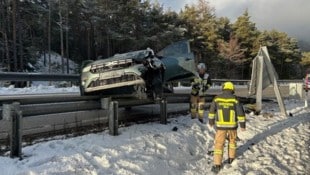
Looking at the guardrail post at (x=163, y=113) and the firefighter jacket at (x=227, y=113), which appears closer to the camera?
the firefighter jacket at (x=227, y=113)

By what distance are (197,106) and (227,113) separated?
12.2ft

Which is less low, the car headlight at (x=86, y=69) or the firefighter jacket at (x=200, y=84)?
the car headlight at (x=86, y=69)

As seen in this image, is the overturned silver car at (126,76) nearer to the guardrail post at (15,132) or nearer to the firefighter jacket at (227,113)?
the firefighter jacket at (227,113)

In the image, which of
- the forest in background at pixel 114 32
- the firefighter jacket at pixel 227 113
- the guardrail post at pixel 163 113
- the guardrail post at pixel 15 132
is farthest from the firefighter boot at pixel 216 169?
the forest in background at pixel 114 32

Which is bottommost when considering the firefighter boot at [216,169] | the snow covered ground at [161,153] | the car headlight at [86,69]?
the firefighter boot at [216,169]

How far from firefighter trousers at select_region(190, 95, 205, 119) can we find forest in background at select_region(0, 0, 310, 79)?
26397 millimetres

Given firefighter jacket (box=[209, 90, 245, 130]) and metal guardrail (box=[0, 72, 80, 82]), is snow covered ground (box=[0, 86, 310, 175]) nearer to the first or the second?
firefighter jacket (box=[209, 90, 245, 130])

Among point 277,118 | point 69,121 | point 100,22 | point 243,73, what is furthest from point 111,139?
point 243,73

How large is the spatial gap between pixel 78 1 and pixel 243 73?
2911cm

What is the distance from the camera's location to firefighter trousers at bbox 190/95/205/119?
445 inches

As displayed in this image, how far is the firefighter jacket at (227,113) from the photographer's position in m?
8.09

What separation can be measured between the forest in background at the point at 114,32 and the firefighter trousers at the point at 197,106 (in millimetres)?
26397

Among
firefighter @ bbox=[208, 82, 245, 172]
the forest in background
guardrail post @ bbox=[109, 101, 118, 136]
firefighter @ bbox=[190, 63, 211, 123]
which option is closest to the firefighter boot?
firefighter @ bbox=[208, 82, 245, 172]

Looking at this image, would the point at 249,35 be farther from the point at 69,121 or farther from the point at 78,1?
the point at 69,121
